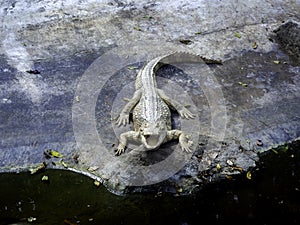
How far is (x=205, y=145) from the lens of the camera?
5.82 meters

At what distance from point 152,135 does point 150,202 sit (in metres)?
0.89

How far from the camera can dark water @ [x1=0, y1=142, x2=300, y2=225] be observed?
4.93 m

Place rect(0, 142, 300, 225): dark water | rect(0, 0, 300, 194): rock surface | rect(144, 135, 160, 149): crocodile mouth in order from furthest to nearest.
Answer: rect(0, 0, 300, 194): rock surface
rect(144, 135, 160, 149): crocodile mouth
rect(0, 142, 300, 225): dark water

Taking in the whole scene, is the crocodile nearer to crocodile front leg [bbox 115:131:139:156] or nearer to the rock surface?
crocodile front leg [bbox 115:131:139:156]

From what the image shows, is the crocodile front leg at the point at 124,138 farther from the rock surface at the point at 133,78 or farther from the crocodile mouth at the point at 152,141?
the crocodile mouth at the point at 152,141

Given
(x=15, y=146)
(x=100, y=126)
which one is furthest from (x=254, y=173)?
(x=15, y=146)

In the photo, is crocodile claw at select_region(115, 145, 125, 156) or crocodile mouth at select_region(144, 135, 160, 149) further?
crocodile claw at select_region(115, 145, 125, 156)

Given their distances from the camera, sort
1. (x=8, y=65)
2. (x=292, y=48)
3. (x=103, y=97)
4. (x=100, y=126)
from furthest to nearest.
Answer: (x=292, y=48) < (x=8, y=65) < (x=103, y=97) < (x=100, y=126)

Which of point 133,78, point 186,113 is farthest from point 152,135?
point 133,78

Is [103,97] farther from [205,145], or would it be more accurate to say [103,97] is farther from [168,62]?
[205,145]

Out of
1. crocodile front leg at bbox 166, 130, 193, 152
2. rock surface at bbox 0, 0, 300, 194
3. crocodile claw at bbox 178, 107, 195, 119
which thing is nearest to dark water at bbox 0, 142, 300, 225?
rock surface at bbox 0, 0, 300, 194

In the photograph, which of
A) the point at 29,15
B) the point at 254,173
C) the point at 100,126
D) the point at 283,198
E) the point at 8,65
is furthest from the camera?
the point at 29,15

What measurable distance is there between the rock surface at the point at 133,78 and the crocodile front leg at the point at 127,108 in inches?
6.0

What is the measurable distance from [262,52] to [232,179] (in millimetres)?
3162
